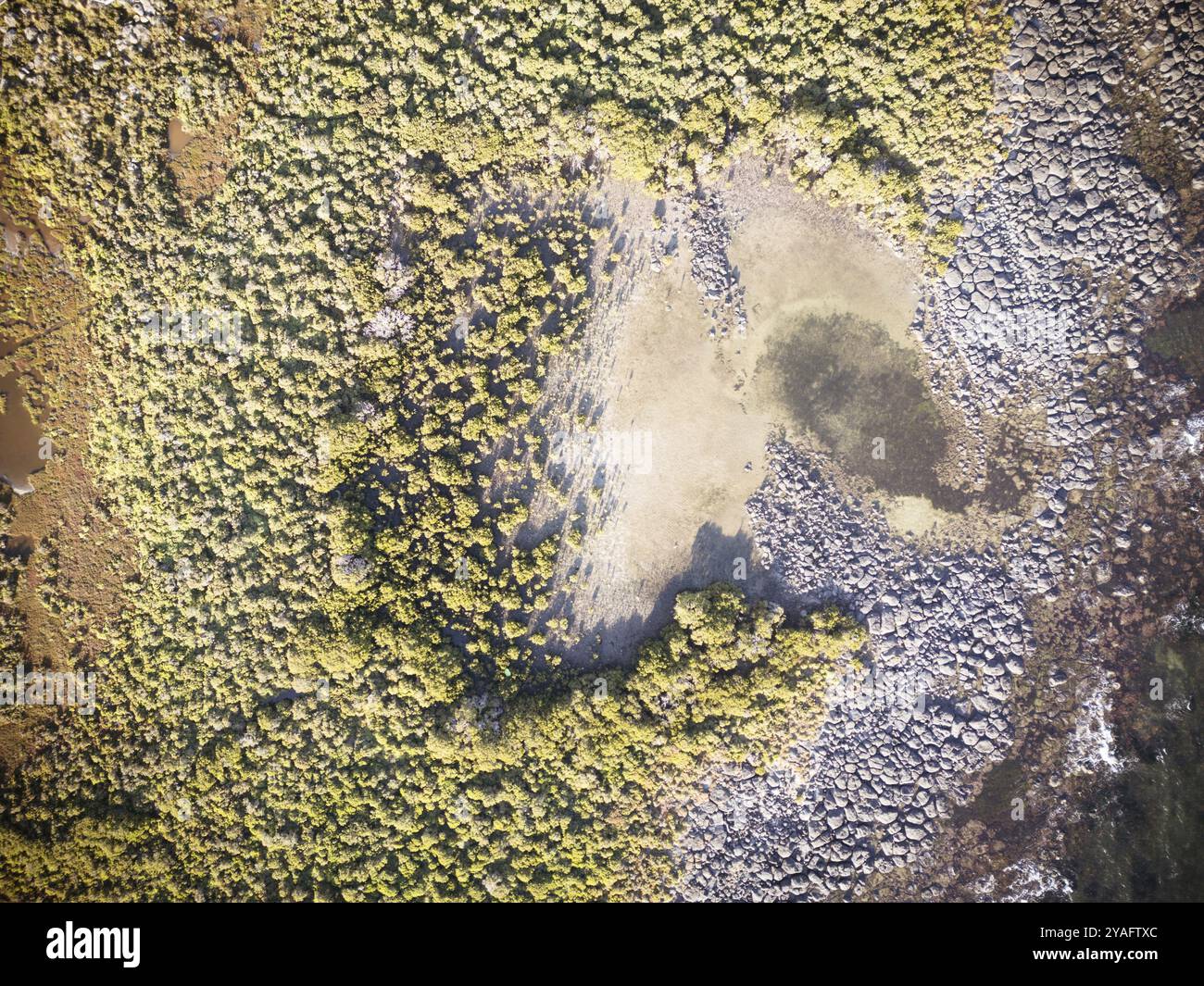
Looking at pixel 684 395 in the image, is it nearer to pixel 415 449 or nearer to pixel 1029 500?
pixel 415 449

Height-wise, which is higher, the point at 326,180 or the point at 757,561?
the point at 326,180

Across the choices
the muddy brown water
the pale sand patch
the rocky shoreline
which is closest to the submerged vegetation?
the pale sand patch

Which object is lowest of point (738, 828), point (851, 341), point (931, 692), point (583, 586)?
point (738, 828)

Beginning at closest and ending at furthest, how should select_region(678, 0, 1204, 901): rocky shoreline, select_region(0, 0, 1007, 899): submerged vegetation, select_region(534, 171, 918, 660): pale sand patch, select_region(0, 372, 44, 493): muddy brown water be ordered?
select_region(0, 0, 1007, 899): submerged vegetation < select_region(678, 0, 1204, 901): rocky shoreline < select_region(534, 171, 918, 660): pale sand patch < select_region(0, 372, 44, 493): muddy brown water

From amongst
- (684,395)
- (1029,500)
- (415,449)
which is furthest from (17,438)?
(1029,500)

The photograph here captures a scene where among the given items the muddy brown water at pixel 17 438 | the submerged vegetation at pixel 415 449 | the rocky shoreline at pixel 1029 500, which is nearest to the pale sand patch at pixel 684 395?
the submerged vegetation at pixel 415 449

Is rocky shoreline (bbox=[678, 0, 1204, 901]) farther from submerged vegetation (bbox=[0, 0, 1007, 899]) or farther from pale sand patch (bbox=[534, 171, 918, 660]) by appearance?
submerged vegetation (bbox=[0, 0, 1007, 899])
